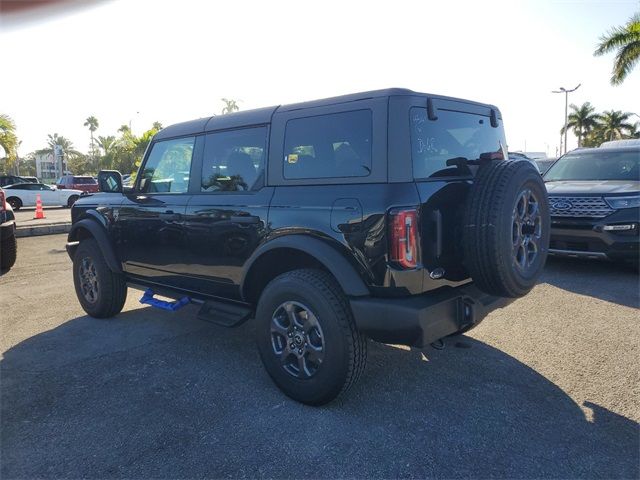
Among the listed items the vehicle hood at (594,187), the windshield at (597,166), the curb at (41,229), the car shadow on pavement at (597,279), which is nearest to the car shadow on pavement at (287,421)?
the car shadow on pavement at (597,279)

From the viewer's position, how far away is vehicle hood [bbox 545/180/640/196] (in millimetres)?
6117

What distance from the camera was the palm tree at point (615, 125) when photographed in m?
54.1

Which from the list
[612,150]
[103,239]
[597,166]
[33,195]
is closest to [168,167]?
[103,239]

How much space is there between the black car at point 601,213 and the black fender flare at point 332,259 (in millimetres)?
4605

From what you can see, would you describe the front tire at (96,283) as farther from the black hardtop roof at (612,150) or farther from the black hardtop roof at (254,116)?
the black hardtop roof at (612,150)

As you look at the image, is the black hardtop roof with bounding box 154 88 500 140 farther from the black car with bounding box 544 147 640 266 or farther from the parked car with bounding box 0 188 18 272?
the parked car with bounding box 0 188 18 272

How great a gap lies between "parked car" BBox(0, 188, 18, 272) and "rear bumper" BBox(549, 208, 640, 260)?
309 inches

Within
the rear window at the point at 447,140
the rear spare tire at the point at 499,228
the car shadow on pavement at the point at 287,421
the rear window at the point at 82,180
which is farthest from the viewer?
the rear window at the point at 82,180

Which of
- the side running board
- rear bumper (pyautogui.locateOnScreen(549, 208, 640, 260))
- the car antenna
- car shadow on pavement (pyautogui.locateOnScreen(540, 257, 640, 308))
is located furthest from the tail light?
rear bumper (pyautogui.locateOnScreen(549, 208, 640, 260))

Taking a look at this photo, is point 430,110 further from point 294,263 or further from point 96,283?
point 96,283

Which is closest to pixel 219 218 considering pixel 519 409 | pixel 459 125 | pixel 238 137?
pixel 238 137

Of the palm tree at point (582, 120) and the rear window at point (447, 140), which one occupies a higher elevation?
the palm tree at point (582, 120)

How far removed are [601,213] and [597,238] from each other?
1.05 feet

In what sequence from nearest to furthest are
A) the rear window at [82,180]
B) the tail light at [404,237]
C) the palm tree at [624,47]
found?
the tail light at [404,237] → the palm tree at [624,47] → the rear window at [82,180]
